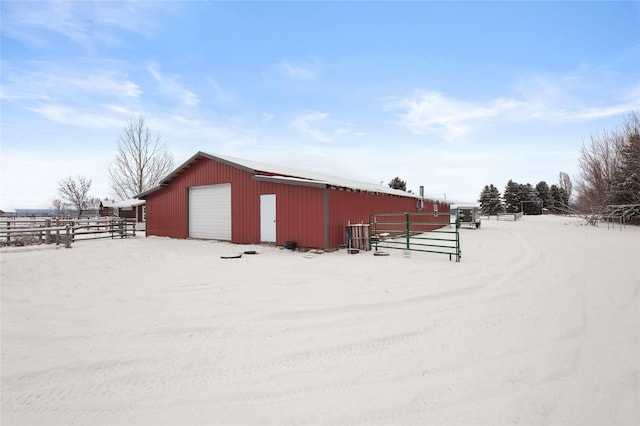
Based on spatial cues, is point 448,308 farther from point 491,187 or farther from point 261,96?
point 491,187

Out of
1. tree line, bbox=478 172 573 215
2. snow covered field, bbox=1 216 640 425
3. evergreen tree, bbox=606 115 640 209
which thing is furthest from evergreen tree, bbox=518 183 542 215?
snow covered field, bbox=1 216 640 425

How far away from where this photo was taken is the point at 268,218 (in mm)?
12922

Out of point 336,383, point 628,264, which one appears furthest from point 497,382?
point 628,264

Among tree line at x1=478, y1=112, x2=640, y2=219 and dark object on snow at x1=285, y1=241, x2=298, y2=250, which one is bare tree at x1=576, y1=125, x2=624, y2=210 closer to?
tree line at x1=478, y1=112, x2=640, y2=219

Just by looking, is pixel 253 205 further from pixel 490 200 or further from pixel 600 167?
pixel 490 200

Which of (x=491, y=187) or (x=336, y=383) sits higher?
(x=491, y=187)

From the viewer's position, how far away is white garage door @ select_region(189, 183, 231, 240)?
47.8 ft

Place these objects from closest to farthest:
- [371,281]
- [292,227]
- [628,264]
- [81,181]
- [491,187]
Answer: [371,281]
[628,264]
[292,227]
[81,181]
[491,187]

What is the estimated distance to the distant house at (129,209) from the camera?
97.5ft

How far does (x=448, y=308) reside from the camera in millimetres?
4738

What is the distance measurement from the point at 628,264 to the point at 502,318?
7054mm

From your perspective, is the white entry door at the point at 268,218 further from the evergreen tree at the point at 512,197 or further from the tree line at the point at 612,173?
the evergreen tree at the point at 512,197

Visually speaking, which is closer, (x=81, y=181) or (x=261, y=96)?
(x=261, y=96)

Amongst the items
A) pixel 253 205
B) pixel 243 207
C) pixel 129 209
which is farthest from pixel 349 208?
pixel 129 209
